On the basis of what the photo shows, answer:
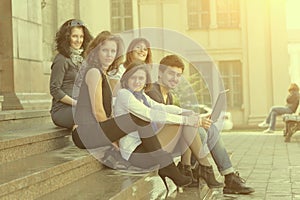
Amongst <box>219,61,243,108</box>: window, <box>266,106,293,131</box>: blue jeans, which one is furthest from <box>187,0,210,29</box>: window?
<box>266,106,293,131</box>: blue jeans

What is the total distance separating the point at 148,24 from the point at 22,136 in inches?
808

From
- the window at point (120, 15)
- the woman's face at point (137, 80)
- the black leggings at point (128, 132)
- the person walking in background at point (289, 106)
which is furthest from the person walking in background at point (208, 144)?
the window at point (120, 15)

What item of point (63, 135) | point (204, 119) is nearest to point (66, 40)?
point (63, 135)

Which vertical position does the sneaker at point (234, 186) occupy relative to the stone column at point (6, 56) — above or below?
below

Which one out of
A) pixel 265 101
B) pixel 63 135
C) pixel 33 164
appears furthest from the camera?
pixel 265 101

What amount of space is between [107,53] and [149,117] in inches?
32.4

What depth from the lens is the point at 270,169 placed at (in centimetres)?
819

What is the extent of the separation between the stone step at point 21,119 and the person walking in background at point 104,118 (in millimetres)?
1125

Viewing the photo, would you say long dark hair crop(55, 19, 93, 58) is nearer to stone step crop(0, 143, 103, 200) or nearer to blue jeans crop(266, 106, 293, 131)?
stone step crop(0, 143, 103, 200)

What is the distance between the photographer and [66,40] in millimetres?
6348

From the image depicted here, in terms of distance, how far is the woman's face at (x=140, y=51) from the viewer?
20.4 feet

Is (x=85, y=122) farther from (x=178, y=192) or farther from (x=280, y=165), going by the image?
(x=280, y=165)

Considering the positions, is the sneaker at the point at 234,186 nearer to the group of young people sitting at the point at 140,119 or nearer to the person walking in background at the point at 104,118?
the group of young people sitting at the point at 140,119

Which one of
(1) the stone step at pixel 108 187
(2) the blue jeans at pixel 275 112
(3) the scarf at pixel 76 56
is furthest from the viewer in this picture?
(2) the blue jeans at pixel 275 112
